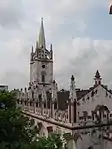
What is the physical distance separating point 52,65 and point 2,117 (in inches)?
1812

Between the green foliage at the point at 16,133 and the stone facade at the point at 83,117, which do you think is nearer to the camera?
the green foliage at the point at 16,133

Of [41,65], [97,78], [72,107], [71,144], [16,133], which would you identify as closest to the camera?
[16,133]

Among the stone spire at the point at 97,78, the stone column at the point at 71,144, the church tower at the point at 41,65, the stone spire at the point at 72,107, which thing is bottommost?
the stone column at the point at 71,144

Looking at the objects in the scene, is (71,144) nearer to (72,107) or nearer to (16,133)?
(72,107)

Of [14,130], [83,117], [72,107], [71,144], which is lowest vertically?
[71,144]

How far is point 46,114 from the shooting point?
118 ft

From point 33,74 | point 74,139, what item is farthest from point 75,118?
point 33,74

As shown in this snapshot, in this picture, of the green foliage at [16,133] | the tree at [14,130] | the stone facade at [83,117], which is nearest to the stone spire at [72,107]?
the stone facade at [83,117]

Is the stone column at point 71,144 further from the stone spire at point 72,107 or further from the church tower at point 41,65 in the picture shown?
the church tower at point 41,65

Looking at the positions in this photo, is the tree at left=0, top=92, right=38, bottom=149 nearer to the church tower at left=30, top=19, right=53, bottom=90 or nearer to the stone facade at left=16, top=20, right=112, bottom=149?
the stone facade at left=16, top=20, right=112, bottom=149

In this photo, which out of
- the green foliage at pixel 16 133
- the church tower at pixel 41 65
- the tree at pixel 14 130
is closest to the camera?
the green foliage at pixel 16 133

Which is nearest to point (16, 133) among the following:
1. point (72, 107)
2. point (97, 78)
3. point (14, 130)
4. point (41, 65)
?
point (14, 130)

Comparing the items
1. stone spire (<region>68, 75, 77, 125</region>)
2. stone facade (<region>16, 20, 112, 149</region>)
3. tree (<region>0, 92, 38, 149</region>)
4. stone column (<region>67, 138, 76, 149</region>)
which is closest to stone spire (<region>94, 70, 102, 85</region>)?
stone facade (<region>16, 20, 112, 149</region>)

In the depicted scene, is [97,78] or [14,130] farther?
[97,78]
